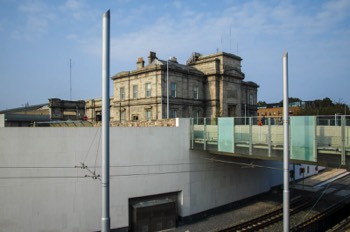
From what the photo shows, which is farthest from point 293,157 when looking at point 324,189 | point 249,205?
point 324,189

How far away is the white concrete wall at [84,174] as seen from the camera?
1802 cm

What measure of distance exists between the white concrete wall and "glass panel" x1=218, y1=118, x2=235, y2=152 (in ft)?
13.6

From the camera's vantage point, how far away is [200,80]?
1738 inches

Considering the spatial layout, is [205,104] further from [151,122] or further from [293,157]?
[293,157]

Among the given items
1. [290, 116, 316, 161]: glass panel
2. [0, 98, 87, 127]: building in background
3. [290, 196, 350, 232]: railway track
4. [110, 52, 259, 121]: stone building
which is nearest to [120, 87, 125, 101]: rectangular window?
[110, 52, 259, 121]: stone building

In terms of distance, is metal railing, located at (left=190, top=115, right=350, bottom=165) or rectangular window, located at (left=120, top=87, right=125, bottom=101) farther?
rectangular window, located at (left=120, top=87, right=125, bottom=101)

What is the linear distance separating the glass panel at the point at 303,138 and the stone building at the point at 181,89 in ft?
74.8

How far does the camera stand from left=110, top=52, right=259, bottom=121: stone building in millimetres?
39094

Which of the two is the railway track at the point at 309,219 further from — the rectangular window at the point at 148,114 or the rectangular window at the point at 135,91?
the rectangular window at the point at 135,91

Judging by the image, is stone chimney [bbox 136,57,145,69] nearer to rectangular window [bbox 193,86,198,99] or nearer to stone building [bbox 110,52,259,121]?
stone building [bbox 110,52,259,121]

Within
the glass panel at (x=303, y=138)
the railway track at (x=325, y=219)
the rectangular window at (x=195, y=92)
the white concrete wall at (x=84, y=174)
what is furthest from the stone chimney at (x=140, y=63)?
the railway track at (x=325, y=219)

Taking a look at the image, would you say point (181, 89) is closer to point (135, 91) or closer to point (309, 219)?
point (135, 91)

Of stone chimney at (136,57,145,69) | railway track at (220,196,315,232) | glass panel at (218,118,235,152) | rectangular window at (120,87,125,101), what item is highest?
stone chimney at (136,57,145,69)

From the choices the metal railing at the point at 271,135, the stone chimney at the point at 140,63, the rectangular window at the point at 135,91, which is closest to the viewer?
the metal railing at the point at 271,135
